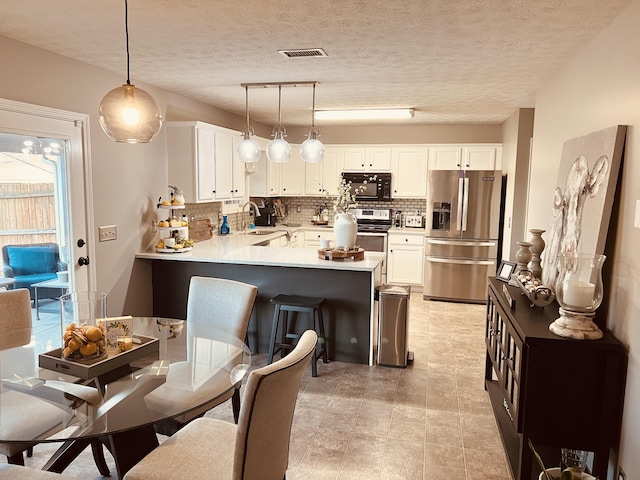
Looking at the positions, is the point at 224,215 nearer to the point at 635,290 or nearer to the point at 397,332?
the point at 397,332

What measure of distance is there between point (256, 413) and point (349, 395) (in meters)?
2.05

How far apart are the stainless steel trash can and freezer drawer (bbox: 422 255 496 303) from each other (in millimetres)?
2348

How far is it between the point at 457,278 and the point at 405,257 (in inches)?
31.3

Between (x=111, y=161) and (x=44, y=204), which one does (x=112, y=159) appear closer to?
(x=111, y=161)

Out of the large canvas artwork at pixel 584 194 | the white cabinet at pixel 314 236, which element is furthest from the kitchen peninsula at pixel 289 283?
the white cabinet at pixel 314 236

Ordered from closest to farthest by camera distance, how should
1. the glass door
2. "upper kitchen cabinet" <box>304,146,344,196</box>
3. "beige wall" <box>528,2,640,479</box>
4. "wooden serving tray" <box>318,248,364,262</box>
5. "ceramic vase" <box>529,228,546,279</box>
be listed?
"beige wall" <box>528,2,640,479</box> < "ceramic vase" <box>529,228,546,279</box> < the glass door < "wooden serving tray" <box>318,248,364,262</box> < "upper kitchen cabinet" <box>304,146,344,196</box>

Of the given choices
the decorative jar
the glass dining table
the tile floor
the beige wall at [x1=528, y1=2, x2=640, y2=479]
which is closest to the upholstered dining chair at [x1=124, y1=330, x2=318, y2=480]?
the glass dining table

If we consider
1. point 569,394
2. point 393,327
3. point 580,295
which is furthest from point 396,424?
point 580,295

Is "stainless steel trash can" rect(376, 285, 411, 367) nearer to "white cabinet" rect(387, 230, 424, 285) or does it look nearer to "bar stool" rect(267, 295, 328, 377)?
"bar stool" rect(267, 295, 328, 377)

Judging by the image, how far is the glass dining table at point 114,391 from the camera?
1681mm

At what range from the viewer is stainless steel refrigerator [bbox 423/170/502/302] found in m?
5.93

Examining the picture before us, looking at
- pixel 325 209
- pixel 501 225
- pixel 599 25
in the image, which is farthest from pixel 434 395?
pixel 325 209

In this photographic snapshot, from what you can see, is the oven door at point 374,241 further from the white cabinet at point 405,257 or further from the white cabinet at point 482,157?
the white cabinet at point 482,157

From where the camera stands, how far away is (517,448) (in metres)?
2.66
